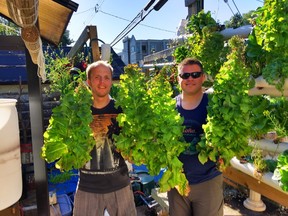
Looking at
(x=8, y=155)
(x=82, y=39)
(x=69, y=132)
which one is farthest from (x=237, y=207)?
(x=82, y=39)

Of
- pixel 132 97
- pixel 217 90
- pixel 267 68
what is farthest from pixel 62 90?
pixel 267 68

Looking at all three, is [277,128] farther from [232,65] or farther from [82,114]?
[82,114]

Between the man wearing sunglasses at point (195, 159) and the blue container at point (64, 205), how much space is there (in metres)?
1.91

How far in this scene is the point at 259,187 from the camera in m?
2.61

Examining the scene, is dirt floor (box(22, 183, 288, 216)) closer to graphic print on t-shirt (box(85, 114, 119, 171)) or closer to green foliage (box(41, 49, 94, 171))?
graphic print on t-shirt (box(85, 114, 119, 171))

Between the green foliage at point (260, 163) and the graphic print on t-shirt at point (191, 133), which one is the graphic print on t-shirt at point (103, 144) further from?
the green foliage at point (260, 163)

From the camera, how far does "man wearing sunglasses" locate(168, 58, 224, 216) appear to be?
1.88m

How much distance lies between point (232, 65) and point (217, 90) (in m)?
0.16

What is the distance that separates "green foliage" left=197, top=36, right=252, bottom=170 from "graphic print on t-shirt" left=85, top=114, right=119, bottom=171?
0.78m

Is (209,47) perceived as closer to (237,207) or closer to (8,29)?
(237,207)

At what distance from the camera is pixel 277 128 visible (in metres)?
1.52

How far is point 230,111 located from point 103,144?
1.02m

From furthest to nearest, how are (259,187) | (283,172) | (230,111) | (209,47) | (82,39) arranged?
1. (82,39)
2. (259,187)
3. (209,47)
4. (230,111)
5. (283,172)

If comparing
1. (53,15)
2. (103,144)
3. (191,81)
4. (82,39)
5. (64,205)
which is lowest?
(64,205)
